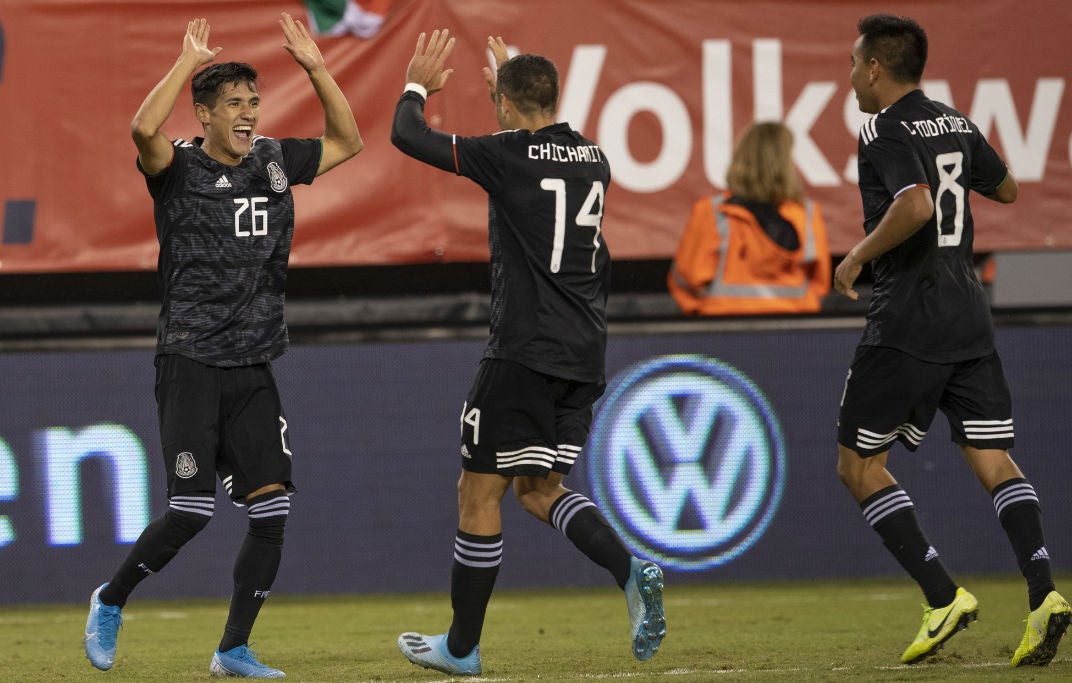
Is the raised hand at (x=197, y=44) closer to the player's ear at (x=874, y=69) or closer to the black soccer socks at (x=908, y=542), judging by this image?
the player's ear at (x=874, y=69)

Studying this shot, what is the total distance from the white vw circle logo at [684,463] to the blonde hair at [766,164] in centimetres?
95

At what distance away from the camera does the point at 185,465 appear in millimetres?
5180

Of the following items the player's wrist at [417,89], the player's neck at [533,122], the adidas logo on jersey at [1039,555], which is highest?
the player's wrist at [417,89]

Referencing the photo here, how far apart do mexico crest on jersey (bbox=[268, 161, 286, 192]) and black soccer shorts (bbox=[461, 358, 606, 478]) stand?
3.31 feet

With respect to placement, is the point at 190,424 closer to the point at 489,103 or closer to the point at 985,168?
the point at 985,168

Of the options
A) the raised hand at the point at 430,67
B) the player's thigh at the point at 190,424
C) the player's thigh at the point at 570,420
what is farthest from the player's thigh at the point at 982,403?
the player's thigh at the point at 190,424

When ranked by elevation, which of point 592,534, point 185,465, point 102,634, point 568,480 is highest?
point 185,465

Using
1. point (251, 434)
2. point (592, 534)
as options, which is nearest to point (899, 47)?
point (592, 534)

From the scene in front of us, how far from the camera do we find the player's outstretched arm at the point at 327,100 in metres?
5.43

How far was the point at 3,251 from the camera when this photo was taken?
8.33m

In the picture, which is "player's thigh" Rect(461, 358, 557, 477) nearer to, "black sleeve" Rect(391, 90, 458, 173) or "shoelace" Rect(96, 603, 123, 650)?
"black sleeve" Rect(391, 90, 458, 173)

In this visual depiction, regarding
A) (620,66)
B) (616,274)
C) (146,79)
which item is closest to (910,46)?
(620,66)

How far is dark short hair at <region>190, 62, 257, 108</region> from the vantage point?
5301 millimetres

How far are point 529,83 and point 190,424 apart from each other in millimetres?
1598
